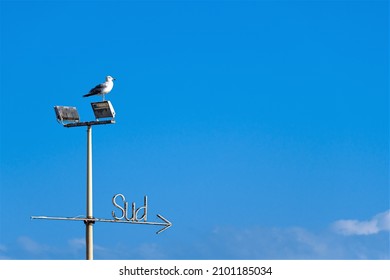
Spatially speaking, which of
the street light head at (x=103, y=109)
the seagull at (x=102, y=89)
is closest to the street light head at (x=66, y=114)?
the street light head at (x=103, y=109)

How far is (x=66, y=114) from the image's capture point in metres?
40.9

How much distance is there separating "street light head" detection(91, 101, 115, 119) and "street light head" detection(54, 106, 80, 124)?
0.77 meters

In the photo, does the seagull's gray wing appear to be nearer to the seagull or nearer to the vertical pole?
the seagull

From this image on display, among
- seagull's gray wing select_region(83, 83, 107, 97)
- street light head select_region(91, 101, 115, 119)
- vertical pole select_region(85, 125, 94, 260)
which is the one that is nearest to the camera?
vertical pole select_region(85, 125, 94, 260)

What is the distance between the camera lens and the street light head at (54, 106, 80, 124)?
134 ft

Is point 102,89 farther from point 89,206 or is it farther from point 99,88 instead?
point 89,206

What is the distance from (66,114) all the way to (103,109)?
1261 millimetres

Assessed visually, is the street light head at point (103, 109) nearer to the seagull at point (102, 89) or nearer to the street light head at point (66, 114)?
the street light head at point (66, 114)

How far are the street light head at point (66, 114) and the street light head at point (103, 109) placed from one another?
771mm

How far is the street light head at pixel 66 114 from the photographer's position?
134 feet

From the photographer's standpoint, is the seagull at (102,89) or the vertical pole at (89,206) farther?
the seagull at (102,89)

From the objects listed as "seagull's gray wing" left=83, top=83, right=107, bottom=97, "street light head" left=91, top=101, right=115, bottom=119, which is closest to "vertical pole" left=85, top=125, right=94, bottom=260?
"street light head" left=91, top=101, right=115, bottom=119
